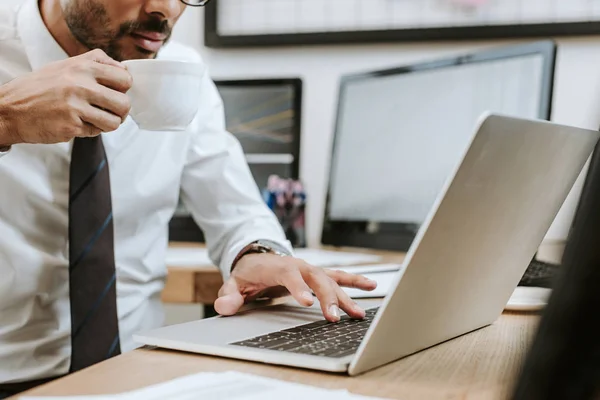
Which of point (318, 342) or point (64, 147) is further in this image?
point (64, 147)

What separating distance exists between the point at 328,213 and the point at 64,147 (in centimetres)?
79

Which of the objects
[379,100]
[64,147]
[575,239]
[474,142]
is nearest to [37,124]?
[64,147]

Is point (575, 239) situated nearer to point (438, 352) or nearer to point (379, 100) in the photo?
point (438, 352)

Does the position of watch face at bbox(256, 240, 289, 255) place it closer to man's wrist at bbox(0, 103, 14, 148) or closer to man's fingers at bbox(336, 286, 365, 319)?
man's fingers at bbox(336, 286, 365, 319)

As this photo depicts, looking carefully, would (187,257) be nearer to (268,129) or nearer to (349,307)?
(268,129)

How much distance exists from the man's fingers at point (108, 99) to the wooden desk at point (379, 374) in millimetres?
284

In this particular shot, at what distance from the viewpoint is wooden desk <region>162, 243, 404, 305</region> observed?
1246 mm

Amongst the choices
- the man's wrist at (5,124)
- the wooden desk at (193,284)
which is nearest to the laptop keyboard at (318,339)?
the man's wrist at (5,124)

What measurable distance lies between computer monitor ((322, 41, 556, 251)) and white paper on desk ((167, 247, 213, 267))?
1.12 feet

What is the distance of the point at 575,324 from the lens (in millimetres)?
257

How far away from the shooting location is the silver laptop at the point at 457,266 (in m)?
0.50

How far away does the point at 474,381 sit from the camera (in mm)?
544

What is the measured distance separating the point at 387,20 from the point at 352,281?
1.08 m

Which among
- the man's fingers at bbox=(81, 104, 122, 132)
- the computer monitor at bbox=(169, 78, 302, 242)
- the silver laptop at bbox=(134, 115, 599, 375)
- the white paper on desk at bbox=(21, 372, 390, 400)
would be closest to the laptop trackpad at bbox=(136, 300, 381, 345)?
the silver laptop at bbox=(134, 115, 599, 375)
